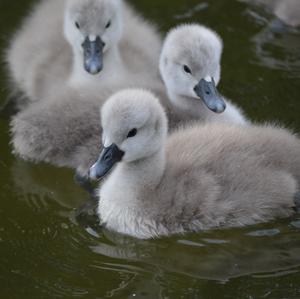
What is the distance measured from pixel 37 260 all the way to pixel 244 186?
0.99 m

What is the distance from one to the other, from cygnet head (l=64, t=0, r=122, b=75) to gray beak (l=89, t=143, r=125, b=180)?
112 centimetres

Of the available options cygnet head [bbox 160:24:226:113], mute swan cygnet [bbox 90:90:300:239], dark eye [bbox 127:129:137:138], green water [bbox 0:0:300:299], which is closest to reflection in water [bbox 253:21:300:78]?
green water [bbox 0:0:300:299]

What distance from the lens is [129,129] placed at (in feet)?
14.9

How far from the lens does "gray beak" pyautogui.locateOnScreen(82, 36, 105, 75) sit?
5580 mm

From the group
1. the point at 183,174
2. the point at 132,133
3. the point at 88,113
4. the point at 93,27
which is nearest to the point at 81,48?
the point at 93,27

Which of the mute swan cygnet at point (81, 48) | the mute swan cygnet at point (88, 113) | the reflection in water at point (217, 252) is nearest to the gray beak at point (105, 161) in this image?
the reflection in water at point (217, 252)

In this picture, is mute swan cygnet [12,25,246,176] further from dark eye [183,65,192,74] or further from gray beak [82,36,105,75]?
gray beak [82,36,105,75]

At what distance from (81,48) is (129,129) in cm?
137

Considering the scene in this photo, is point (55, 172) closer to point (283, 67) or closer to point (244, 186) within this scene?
point (244, 186)

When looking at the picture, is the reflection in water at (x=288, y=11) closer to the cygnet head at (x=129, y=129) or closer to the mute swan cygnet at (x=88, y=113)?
the mute swan cygnet at (x=88, y=113)

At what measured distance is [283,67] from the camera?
6199 mm

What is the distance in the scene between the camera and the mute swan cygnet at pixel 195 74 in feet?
16.8

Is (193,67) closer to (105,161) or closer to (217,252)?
(105,161)

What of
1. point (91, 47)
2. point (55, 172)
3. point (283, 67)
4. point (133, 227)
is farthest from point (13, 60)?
point (133, 227)
